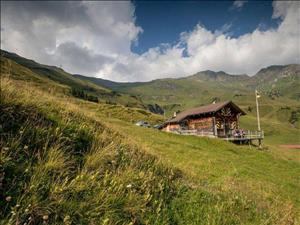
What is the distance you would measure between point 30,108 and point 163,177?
3.53m

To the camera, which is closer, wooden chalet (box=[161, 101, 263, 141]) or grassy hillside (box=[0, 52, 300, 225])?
grassy hillside (box=[0, 52, 300, 225])

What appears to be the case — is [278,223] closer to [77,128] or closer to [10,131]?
[77,128]

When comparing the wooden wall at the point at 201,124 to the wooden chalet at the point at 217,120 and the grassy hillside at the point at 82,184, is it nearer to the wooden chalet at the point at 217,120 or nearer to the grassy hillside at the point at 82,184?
the wooden chalet at the point at 217,120

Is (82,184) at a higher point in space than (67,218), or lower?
higher

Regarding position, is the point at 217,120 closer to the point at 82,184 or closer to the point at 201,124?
the point at 201,124

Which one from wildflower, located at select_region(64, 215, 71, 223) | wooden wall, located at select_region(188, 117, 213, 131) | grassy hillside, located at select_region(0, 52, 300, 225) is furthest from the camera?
wooden wall, located at select_region(188, 117, 213, 131)

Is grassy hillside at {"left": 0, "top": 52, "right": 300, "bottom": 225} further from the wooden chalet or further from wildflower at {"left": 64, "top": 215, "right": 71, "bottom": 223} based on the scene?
the wooden chalet

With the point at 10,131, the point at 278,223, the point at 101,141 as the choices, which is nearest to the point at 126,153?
the point at 101,141

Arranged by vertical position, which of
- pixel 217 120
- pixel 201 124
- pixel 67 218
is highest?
pixel 217 120

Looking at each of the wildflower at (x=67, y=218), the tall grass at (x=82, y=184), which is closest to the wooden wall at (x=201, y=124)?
the tall grass at (x=82, y=184)

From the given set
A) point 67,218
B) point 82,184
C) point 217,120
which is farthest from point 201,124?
point 67,218

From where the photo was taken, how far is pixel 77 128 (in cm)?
772

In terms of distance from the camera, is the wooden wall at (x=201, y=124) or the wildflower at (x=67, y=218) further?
the wooden wall at (x=201, y=124)

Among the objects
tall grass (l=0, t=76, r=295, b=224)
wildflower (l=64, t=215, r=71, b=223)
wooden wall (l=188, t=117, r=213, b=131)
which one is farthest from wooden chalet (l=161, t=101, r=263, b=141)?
wildflower (l=64, t=215, r=71, b=223)
